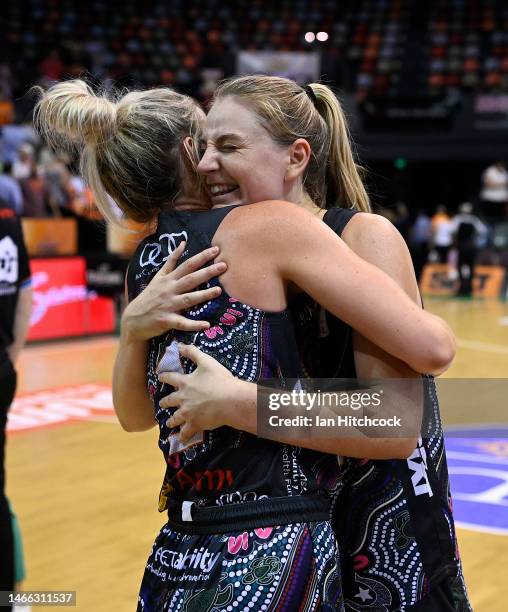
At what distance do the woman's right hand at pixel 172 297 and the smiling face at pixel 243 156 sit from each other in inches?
4.7

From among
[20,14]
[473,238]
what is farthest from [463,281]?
[20,14]

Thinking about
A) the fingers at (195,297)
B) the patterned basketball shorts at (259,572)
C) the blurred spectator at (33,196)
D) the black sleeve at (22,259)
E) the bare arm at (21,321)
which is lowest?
the blurred spectator at (33,196)

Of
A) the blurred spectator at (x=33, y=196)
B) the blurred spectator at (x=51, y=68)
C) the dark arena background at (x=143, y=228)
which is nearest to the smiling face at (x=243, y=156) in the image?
the dark arena background at (x=143, y=228)

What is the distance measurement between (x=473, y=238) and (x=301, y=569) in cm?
1297

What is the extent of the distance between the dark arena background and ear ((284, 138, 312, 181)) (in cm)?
27

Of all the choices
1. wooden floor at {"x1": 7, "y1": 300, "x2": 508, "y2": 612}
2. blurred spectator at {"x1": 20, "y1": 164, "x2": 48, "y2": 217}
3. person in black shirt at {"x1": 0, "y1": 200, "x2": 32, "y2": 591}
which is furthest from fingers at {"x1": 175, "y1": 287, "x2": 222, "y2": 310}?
blurred spectator at {"x1": 20, "y1": 164, "x2": 48, "y2": 217}

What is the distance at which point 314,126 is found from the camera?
1.43 m

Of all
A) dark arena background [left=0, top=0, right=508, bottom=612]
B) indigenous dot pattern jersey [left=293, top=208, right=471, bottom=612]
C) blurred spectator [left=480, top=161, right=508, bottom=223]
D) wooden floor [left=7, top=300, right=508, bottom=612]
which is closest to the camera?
indigenous dot pattern jersey [left=293, top=208, right=471, bottom=612]

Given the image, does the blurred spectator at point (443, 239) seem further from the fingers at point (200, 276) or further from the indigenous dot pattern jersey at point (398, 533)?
the fingers at point (200, 276)

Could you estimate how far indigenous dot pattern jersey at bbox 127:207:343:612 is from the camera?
1.27 m

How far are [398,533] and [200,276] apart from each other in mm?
543

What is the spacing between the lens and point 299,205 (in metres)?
1.43

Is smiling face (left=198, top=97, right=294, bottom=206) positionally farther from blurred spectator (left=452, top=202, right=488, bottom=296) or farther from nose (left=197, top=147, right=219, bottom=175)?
blurred spectator (left=452, top=202, right=488, bottom=296)

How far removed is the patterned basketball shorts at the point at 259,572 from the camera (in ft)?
4.15
